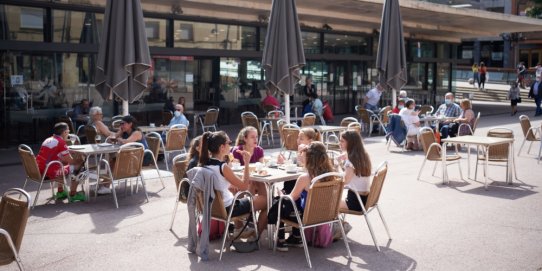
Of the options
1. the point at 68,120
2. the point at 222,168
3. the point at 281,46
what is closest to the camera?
the point at 222,168

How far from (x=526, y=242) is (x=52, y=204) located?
6410 mm

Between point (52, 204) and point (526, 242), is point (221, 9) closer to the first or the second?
point (52, 204)

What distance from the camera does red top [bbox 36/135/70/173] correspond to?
29.5 feet

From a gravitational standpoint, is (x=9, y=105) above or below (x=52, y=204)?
above

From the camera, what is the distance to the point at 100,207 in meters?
8.91

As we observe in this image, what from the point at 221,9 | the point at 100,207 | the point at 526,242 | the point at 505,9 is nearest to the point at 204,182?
the point at 100,207

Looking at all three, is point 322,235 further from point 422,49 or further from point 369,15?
point 422,49

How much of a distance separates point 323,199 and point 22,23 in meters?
11.7

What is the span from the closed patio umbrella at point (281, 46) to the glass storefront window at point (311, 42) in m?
10.4

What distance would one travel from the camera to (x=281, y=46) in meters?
13.3

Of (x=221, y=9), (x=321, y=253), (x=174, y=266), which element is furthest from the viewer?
(x=221, y=9)

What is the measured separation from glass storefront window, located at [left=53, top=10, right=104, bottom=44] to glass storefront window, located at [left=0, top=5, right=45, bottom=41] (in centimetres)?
44

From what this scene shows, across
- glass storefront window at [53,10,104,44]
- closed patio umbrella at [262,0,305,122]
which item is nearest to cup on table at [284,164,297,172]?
closed patio umbrella at [262,0,305,122]

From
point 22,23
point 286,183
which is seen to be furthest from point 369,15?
point 286,183
